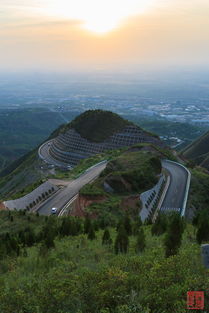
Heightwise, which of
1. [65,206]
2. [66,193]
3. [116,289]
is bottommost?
[66,193]

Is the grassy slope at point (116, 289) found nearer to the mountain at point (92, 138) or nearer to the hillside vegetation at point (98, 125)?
the mountain at point (92, 138)

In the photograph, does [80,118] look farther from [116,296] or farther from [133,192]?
[116,296]

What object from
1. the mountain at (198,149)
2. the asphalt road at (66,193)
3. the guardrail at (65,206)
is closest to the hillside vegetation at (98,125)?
the asphalt road at (66,193)

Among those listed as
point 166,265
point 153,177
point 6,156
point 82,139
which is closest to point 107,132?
point 82,139

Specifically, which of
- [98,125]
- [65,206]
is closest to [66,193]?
[65,206]

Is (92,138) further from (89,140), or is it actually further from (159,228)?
(159,228)

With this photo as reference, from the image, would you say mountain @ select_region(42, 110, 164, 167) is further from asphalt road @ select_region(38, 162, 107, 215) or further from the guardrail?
the guardrail
